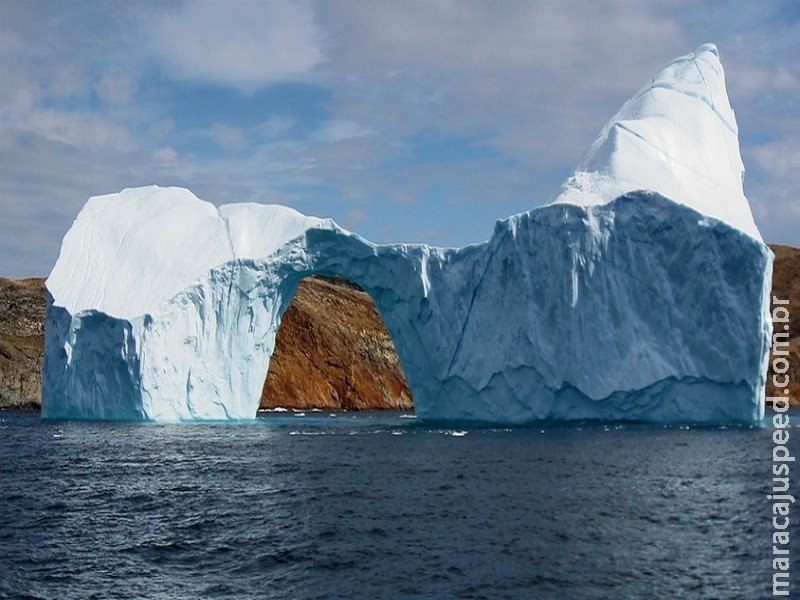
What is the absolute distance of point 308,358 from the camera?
54.2 m

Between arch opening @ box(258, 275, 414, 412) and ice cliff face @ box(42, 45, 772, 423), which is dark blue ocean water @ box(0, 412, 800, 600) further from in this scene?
arch opening @ box(258, 275, 414, 412)

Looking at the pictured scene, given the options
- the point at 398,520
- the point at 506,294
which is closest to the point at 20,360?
the point at 506,294

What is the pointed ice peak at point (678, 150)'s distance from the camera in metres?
24.3

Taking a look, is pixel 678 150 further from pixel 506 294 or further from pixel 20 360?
pixel 20 360

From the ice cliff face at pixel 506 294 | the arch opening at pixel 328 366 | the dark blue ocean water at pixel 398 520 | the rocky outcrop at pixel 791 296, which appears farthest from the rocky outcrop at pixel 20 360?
the rocky outcrop at pixel 791 296

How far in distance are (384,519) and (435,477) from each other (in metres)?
3.27

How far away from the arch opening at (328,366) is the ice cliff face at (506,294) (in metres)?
23.2

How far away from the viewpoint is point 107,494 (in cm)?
1459

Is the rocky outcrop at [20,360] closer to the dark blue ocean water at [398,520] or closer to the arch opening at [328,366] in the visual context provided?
the arch opening at [328,366]

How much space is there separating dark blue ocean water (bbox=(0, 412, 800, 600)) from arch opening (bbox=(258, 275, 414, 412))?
1251 inches

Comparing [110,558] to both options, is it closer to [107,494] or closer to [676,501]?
[107,494]

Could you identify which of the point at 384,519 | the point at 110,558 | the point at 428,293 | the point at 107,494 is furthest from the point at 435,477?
the point at 428,293

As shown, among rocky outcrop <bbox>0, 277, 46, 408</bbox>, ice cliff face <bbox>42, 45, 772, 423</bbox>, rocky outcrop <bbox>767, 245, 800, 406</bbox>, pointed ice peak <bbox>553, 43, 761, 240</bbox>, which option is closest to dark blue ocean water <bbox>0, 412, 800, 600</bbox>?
ice cliff face <bbox>42, 45, 772, 423</bbox>

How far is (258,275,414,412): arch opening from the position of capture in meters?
52.7
